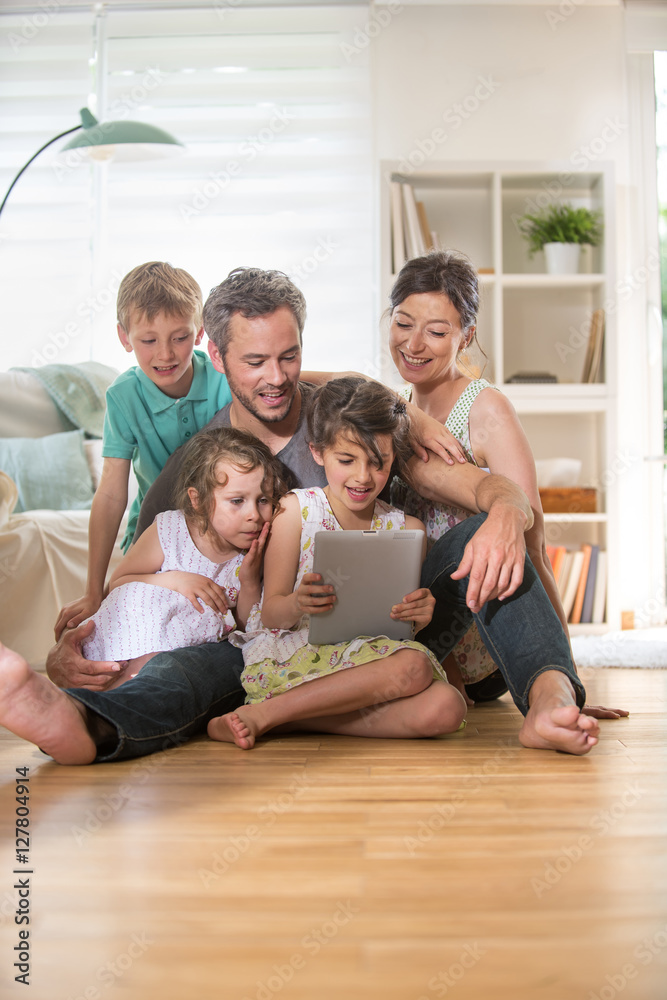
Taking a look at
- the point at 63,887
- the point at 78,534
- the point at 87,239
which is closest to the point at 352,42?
the point at 87,239

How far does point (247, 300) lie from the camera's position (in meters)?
A: 1.60

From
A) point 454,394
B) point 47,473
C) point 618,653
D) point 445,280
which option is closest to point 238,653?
point 454,394

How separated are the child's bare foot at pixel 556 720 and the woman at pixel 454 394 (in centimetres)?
32

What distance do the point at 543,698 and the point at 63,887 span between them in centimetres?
72

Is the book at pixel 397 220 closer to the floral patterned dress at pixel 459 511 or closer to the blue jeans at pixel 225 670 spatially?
the floral patterned dress at pixel 459 511

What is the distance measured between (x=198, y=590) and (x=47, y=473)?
162cm

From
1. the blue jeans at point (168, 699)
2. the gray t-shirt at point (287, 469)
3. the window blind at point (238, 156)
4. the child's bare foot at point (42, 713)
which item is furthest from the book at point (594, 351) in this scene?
the child's bare foot at point (42, 713)

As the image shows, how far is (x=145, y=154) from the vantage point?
3297 millimetres

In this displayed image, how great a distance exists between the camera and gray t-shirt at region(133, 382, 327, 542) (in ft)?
5.42

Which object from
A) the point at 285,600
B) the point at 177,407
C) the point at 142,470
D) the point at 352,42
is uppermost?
the point at 352,42

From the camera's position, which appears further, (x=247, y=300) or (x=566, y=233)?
(x=566, y=233)

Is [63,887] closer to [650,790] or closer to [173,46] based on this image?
[650,790]

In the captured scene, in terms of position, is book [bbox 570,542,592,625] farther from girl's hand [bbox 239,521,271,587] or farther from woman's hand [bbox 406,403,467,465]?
girl's hand [bbox 239,521,271,587]

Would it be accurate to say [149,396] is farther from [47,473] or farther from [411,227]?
[411,227]
